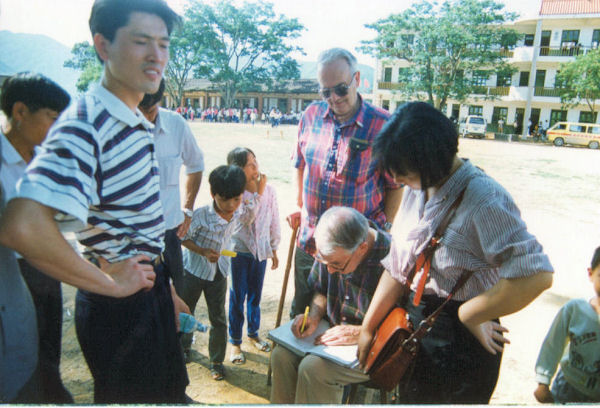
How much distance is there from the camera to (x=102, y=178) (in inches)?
39.1

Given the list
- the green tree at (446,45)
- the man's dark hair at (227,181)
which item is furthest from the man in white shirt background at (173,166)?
the green tree at (446,45)

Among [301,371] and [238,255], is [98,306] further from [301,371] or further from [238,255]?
[238,255]

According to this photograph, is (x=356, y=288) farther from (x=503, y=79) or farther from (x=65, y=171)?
(x=503, y=79)

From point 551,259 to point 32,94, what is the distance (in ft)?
15.6

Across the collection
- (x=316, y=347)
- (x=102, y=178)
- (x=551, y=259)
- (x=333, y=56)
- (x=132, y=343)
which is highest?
(x=333, y=56)

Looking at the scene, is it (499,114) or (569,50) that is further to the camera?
(499,114)

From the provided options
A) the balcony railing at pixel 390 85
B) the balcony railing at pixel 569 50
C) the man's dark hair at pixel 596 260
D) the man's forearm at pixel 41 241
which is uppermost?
the balcony railing at pixel 569 50

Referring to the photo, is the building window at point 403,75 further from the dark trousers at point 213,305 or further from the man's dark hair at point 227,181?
the dark trousers at point 213,305

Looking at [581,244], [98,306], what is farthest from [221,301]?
[581,244]

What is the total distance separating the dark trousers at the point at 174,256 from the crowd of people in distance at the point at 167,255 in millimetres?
17

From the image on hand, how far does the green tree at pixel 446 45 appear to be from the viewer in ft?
7.07

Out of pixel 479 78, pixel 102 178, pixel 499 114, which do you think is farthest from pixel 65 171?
pixel 499 114

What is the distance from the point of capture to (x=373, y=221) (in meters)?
2.25

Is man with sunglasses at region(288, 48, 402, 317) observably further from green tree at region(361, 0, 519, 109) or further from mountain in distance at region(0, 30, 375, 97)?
mountain in distance at region(0, 30, 375, 97)
